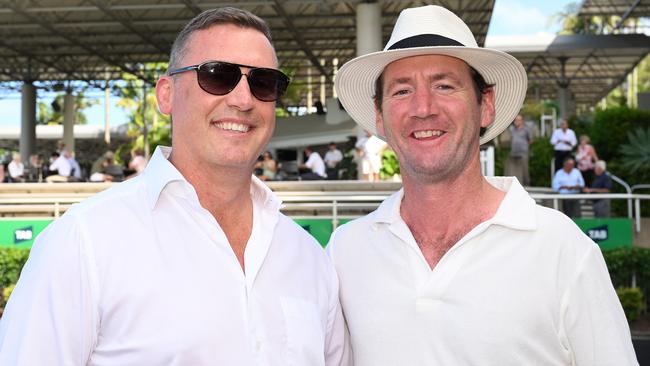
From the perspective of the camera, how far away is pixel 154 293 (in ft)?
7.34

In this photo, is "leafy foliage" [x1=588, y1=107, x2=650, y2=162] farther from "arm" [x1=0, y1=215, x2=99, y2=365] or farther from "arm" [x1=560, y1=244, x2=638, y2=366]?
"arm" [x1=0, y1=215, x2=99, y2=365]

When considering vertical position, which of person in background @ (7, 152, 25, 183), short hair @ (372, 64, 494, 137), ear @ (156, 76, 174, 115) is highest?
person in background @ (7, 152, 25, 183)

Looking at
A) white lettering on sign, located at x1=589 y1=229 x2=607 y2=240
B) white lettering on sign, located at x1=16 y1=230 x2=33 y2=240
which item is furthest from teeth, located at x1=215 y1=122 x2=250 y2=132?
white lettering on sign, located at x1=16 y1=230 x2=33 y2=240

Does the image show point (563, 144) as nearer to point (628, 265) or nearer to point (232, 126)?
point (628, 265)

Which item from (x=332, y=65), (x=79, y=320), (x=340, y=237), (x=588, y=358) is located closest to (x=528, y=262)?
(x=588, y=358)

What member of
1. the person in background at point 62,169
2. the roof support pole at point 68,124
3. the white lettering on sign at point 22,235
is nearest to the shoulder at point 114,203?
the white lettering on sign at point 22,235

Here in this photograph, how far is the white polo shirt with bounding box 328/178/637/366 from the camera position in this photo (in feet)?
8.20

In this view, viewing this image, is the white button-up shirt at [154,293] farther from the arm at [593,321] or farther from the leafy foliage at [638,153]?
the leafy foliage at [638,153]

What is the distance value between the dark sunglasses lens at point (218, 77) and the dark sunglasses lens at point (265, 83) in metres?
0.07

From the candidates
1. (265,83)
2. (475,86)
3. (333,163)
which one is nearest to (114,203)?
(265,83)

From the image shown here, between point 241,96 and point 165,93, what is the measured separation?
321 mm

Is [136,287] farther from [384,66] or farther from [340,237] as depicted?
[384,66]

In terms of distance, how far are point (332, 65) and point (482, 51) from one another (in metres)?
42.3

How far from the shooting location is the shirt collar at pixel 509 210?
2639 mm
